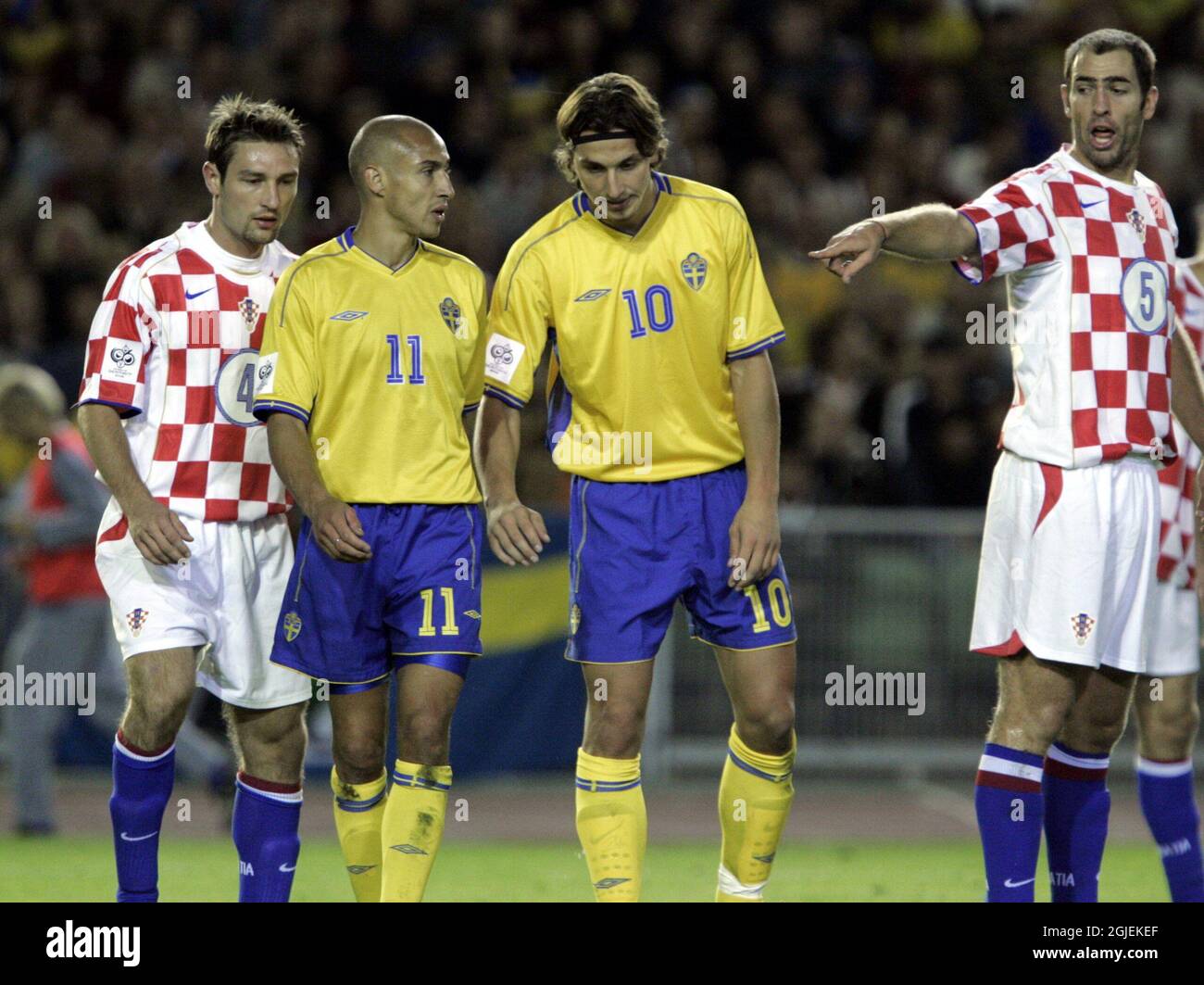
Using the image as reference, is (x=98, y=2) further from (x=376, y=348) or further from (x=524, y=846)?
(x=376, y=348)

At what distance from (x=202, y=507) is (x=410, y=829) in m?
1.11

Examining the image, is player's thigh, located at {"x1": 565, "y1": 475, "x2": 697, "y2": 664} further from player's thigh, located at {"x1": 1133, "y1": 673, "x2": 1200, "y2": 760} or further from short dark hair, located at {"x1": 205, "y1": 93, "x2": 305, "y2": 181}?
player's thigh, located at {"x1": 1133, "y1": 673, "x2": 1200, "y2": 760}

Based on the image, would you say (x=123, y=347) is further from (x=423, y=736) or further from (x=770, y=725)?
(x=770, y=725)

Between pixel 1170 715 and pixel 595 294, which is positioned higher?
pixel 595 294

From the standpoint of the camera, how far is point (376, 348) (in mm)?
5160

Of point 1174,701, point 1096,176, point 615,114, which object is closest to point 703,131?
point 1174,701

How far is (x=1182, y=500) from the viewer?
5953 mm

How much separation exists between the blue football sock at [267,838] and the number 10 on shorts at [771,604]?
1.44 meters

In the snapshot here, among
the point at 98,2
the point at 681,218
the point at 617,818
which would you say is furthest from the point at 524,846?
the point at 98,2

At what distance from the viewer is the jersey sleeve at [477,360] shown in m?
5.34

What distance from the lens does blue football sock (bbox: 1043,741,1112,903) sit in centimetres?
540

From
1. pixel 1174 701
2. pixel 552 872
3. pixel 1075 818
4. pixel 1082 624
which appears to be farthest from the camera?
pixel 552 872

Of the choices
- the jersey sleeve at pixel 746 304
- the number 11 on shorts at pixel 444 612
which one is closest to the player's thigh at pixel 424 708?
the number 11 on shorts at pixel 444 612

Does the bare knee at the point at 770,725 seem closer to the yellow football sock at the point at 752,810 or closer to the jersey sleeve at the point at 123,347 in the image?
the yellow football sock at the point at 752,810
